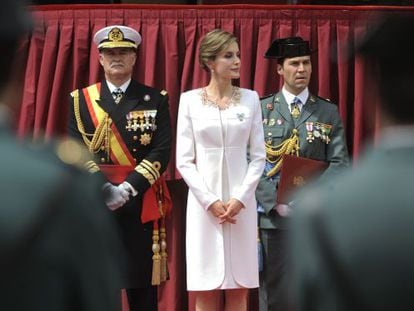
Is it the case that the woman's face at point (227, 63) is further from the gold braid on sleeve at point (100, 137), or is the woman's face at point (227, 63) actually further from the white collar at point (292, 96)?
the gold braid on sleeve at point (100, 137)

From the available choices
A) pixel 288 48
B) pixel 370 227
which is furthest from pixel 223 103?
pixel 370 227

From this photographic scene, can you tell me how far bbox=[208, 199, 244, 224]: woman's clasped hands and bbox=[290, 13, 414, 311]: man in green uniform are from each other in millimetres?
3001

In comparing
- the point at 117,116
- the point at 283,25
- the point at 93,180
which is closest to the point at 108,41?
the point at 117,116

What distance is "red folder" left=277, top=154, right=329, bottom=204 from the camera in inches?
193

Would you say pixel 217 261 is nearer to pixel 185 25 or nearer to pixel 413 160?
pixel 185 25

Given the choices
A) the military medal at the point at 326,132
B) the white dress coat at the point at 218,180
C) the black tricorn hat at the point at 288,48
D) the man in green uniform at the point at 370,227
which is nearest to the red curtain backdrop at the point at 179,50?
the black tricorn hat at the point at 288,48

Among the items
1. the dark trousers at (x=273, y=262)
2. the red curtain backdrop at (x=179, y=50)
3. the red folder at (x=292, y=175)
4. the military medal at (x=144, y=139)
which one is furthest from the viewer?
the red curtain backdrop at (x=179, y=50)

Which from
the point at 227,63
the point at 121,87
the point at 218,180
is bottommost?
the point at 218,180

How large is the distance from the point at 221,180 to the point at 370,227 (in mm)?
3176

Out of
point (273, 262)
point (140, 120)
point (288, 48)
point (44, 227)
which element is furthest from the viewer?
point (288, 48)

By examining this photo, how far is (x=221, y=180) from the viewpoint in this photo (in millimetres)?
4719

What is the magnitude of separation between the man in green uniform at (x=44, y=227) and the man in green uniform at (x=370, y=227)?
0.36 m

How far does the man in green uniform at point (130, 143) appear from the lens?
4684 millimetres

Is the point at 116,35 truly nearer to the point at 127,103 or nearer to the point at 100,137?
the point at 127,103
